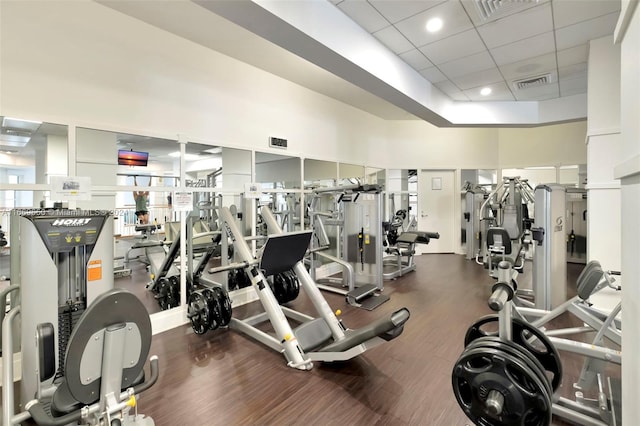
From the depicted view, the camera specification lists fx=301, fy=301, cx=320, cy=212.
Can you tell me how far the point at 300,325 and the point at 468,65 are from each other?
4.44m

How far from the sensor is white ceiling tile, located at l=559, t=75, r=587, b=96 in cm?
507

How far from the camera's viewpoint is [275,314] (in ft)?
9.78

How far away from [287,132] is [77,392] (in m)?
4.51

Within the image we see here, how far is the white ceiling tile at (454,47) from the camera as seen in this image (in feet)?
12.5

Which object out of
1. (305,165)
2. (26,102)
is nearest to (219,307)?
(26,102)

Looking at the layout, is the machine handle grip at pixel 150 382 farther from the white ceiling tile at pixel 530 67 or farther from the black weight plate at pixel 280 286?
the white ceiling tile at pixel 530 67

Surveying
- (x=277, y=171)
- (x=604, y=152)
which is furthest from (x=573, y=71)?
(x=277, y=171)

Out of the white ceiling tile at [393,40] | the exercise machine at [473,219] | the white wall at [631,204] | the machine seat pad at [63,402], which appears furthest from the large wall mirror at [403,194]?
the machine seat pad at [63,402]

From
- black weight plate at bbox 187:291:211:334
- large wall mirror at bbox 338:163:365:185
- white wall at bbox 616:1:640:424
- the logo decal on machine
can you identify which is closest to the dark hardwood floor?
black weight plate at bbox 187:291:211:334

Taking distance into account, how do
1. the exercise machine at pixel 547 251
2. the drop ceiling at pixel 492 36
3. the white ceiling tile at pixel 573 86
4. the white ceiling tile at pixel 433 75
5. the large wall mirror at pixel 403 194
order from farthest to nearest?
the large wall mirror at pixel 403 194 → the white ceiling tile at pixel 573 86 → the white ceiling tile at pixel 433 75 → the exercise machine at pixel 547 251 → the drop ceiling at pixel 492 36

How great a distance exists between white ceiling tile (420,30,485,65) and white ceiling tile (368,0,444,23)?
808 millimetres

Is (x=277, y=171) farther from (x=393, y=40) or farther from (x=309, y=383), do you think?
(x=309, y=383)

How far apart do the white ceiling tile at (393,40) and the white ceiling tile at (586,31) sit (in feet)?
5.97

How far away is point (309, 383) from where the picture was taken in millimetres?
2574
